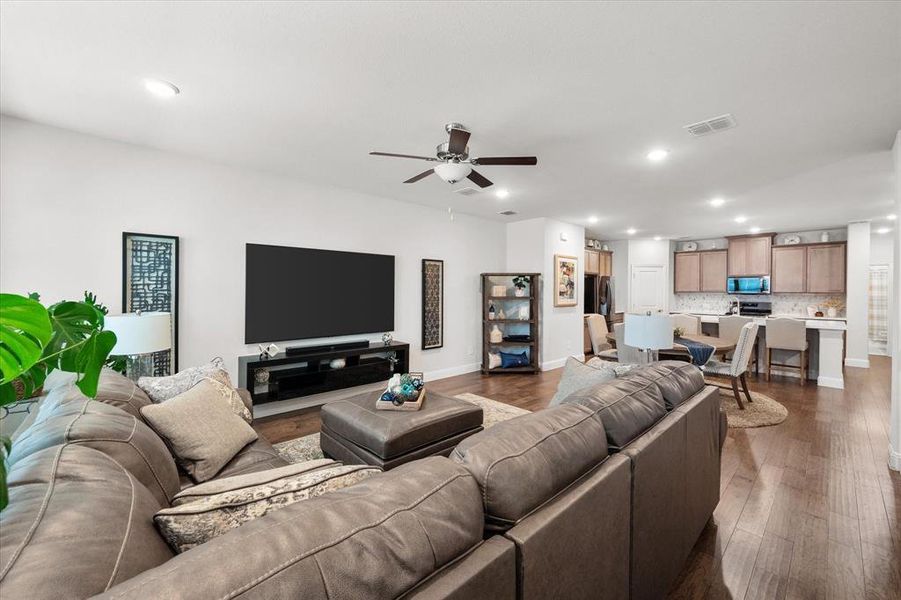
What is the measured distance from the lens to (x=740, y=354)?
4031 mm

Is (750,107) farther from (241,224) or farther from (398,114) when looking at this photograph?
(241,224)

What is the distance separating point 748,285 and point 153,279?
954cm

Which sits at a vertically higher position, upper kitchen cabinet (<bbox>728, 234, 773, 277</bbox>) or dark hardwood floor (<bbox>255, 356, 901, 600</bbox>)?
upper kitchen cabinet (<bbox>728, 234, 773, 277</bbox>)

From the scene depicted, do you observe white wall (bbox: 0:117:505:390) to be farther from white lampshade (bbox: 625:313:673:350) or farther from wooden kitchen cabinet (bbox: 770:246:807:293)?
wooden kitchen cabinet (bbox: 770:246:807:293)

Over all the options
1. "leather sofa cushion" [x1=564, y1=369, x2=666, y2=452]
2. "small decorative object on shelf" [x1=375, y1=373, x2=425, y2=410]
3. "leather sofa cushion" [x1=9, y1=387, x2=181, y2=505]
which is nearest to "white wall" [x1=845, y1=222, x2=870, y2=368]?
"leather sofa cushion" [x1=564, y1=369, x2=666, y2=452]

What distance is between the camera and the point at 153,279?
3.39 metres

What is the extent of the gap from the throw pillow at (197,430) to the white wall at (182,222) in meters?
2.04

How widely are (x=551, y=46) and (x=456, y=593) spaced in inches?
89.4

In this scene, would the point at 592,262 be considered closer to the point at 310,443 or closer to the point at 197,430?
the point at 310,443

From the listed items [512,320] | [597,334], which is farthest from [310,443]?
[597,334]

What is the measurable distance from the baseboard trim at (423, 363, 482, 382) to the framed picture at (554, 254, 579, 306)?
5.69 feet

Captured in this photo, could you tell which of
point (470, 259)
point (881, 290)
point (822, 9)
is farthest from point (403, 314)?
point (881, 290)

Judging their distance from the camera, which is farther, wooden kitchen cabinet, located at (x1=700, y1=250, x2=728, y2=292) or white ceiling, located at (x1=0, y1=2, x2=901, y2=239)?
wooden kitchen cabinet, located at (x1=700, y1=250, x2=728, y2=292)

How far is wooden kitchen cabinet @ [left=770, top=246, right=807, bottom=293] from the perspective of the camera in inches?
277
